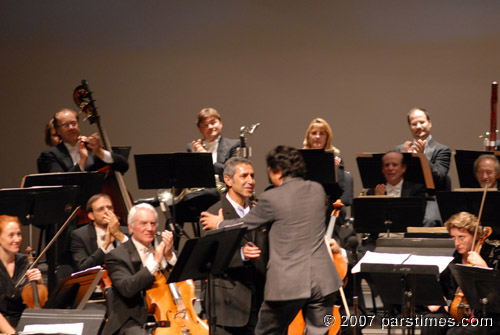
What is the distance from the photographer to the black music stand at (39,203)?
4.90m

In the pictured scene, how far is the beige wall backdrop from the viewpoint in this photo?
24.6ft

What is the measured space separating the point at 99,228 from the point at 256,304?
1.27m

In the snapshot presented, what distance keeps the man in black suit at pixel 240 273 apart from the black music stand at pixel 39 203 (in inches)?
39.6

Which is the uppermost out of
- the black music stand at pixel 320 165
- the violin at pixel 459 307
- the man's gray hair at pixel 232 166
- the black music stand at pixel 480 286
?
the man's gray hair at pixel 232 166

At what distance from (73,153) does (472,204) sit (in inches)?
116

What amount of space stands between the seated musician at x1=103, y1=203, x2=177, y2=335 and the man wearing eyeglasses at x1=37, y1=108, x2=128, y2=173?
4.30ft

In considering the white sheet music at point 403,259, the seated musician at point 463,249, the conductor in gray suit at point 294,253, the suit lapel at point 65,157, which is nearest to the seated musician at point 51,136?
the suit lapel at point 65,157

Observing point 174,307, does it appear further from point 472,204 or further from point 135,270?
point 472,204

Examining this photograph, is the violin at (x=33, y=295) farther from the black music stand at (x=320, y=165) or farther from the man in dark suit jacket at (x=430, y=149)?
the man in dark suit jacket at (x=430, y=149)

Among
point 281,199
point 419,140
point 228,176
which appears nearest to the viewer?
point 281,199

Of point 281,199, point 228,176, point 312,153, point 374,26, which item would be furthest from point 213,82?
point 281,199

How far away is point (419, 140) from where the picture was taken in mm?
5902

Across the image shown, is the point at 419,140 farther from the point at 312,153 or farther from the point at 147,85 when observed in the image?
the point at 147,85

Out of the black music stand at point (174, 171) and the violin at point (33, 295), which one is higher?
the black music stand at point (174, 171)
